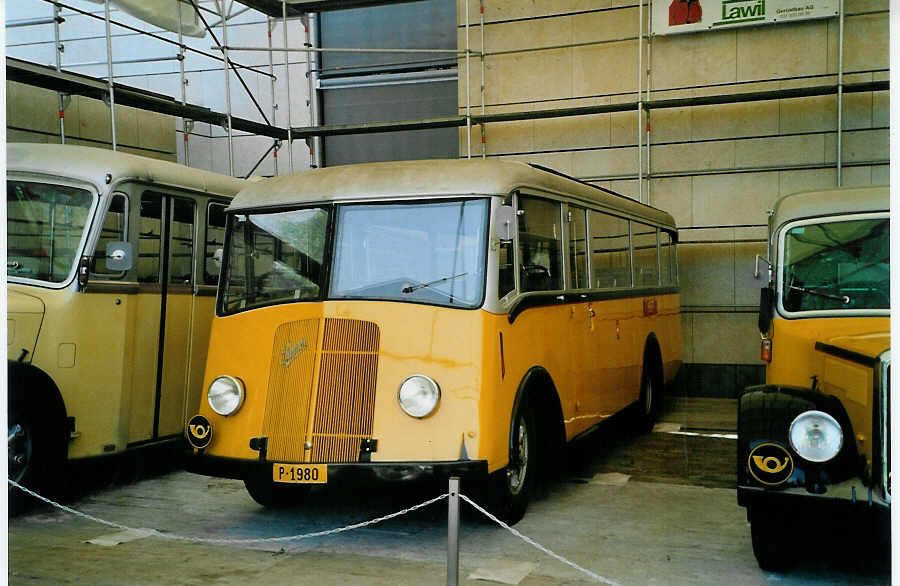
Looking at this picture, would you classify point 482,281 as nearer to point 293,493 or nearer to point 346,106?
point 293,493

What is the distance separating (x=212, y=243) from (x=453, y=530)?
4584 millimetres

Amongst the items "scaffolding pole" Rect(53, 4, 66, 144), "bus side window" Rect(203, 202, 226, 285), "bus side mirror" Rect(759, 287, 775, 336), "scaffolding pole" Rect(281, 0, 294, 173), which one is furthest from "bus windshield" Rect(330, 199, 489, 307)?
"scaffolding pole" Rect(281, 0, 294, 173)

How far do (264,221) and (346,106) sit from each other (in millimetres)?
6972

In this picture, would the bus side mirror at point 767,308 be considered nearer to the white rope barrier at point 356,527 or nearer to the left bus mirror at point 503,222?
the left bus mirror at point 503,222

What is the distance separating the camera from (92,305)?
7031mm

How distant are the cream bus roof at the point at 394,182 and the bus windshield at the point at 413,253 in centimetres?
9

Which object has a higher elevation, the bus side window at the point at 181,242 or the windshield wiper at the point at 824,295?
the bus side window at the point at 181,242

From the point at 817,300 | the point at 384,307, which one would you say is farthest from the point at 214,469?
the point at 817,300

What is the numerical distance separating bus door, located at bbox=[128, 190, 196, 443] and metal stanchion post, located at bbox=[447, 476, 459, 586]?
3.76m

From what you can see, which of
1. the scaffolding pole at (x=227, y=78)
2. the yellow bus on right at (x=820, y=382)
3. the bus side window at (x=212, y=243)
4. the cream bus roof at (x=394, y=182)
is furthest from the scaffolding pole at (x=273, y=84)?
the yellow bus on right at (x=820, y=382)

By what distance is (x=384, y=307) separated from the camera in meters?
6.10

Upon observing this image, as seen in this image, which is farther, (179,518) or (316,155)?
(316,155)

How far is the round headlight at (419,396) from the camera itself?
579 centimetres

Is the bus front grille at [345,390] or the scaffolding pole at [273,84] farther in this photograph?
the scaffolding pole at [273,84]
